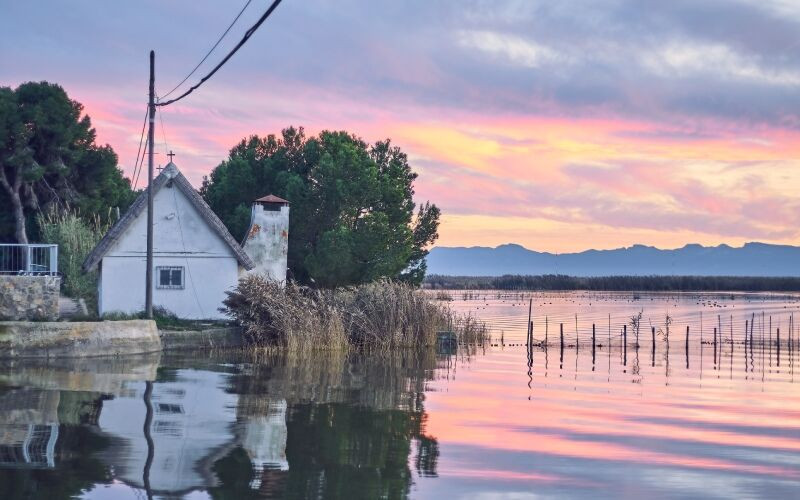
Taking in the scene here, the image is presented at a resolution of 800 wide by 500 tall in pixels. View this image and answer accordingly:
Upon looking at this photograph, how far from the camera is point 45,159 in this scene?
2274 inches

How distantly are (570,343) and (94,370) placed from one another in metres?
23.1

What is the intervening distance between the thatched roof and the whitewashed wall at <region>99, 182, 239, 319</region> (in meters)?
0.28

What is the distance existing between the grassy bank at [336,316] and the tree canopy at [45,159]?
25277 millimetres

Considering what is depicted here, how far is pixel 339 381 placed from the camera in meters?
25.0

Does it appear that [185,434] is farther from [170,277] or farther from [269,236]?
[269,236]

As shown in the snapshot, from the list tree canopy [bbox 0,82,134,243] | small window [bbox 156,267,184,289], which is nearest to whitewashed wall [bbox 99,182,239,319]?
small window [bbox 156,267,184,289]

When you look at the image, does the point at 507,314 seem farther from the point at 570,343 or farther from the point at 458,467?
the point at 458,467

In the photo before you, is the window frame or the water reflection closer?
the water reflection

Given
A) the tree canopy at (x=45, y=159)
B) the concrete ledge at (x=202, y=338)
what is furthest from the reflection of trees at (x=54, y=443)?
the tree canopy at (x=45, y=159)

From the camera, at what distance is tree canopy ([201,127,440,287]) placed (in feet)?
146

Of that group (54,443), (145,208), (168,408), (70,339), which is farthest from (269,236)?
(54,443)

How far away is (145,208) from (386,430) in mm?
21043

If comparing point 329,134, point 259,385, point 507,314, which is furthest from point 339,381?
point 507,314

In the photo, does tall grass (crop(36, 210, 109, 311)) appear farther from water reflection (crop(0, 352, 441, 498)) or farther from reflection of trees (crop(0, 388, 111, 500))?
reflection of trees (crop(0, 388, 111, 500))
